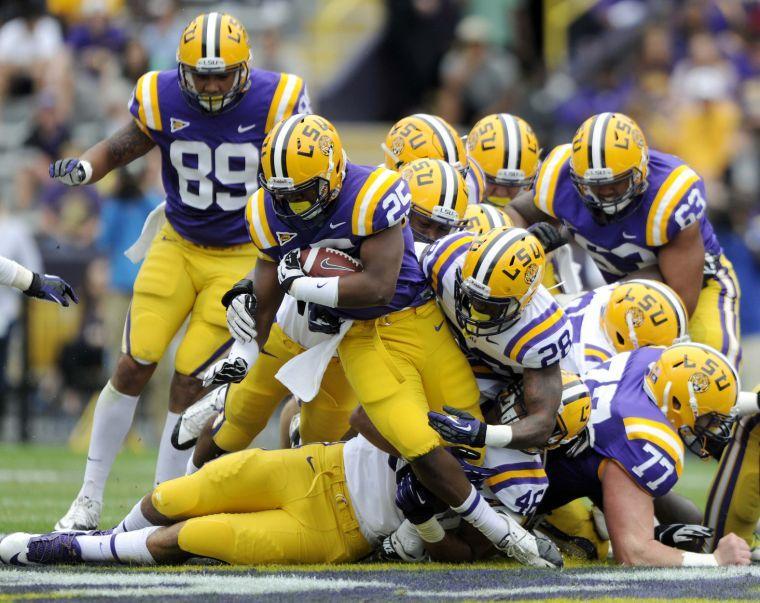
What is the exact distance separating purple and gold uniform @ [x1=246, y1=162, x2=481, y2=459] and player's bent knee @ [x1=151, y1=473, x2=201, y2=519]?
2.26 ft

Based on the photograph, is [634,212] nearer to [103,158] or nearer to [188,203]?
[188,203]

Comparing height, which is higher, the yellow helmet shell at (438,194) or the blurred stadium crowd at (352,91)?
the blurred stadium crowd at (352,91)

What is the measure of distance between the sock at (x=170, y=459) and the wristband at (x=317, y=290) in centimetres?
145

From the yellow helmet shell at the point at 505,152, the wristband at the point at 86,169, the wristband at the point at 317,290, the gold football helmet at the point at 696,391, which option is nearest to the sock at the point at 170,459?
the wristband at the point at 86,169

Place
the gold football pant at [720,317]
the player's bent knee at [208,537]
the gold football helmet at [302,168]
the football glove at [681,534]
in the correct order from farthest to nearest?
1. the gold football pant at [720,317]
2. the football glove at [681,534]
3. the gold football helmet at [302,168]
4. the player's bent knee at [208,537]

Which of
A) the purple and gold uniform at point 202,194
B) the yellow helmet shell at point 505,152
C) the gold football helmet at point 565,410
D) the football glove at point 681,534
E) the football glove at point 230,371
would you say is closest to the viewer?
the gold football helmet at point 565,410

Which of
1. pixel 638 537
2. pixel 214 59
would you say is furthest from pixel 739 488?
pixel 214 59

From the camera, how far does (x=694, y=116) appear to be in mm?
12695

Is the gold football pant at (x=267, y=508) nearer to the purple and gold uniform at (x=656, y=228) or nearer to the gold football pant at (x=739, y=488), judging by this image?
the gold football pant at (x=739, y=488)

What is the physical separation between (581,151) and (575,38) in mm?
8735

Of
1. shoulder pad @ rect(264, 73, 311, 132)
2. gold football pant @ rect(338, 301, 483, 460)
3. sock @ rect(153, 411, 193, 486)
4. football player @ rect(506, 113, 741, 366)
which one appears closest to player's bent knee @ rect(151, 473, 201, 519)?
gold football pant @ rect(338, 301, 483, 460)

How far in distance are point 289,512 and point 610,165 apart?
2.22 m

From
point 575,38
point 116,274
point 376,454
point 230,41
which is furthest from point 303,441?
point 575,38

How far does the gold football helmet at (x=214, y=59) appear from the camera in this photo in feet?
21.4
